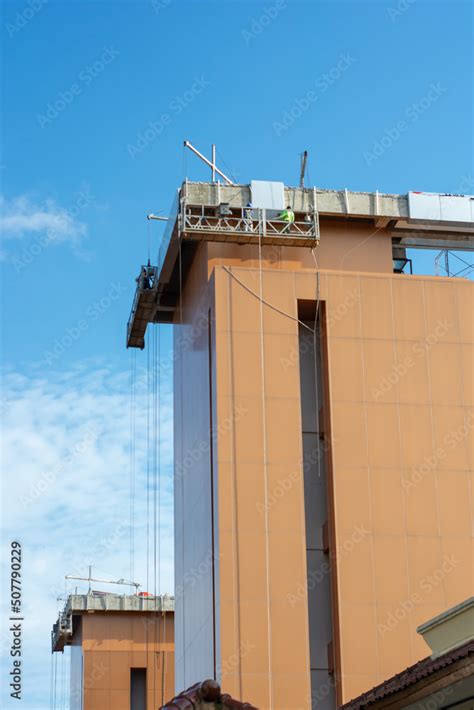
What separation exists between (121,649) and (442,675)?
184 ft

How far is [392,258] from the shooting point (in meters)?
52.3

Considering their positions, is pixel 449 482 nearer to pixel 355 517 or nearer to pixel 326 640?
pixel 355 517

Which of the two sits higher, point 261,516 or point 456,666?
point 261,516

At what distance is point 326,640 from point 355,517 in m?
4.44

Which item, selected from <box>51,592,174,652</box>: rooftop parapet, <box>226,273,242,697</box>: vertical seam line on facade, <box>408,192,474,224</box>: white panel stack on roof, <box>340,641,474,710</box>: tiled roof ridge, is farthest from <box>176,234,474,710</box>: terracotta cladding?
<box>51,592,174,652</box>: rooftop parapet

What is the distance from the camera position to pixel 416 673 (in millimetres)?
26641

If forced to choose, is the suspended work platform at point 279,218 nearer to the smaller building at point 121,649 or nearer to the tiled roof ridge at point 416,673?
the tiled roof ridge at point 416,673

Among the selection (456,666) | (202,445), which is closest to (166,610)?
(202,445)

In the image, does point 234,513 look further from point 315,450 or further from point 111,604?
point 111,604

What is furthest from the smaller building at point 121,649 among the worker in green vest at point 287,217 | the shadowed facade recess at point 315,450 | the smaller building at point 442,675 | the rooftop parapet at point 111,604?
the smaller building at point 442,675

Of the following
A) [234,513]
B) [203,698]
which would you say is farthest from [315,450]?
[203,698]

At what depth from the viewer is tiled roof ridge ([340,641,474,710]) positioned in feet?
80.3

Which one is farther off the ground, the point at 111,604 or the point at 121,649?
the point at 111,604

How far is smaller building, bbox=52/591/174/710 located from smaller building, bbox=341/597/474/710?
5086 centimetres
